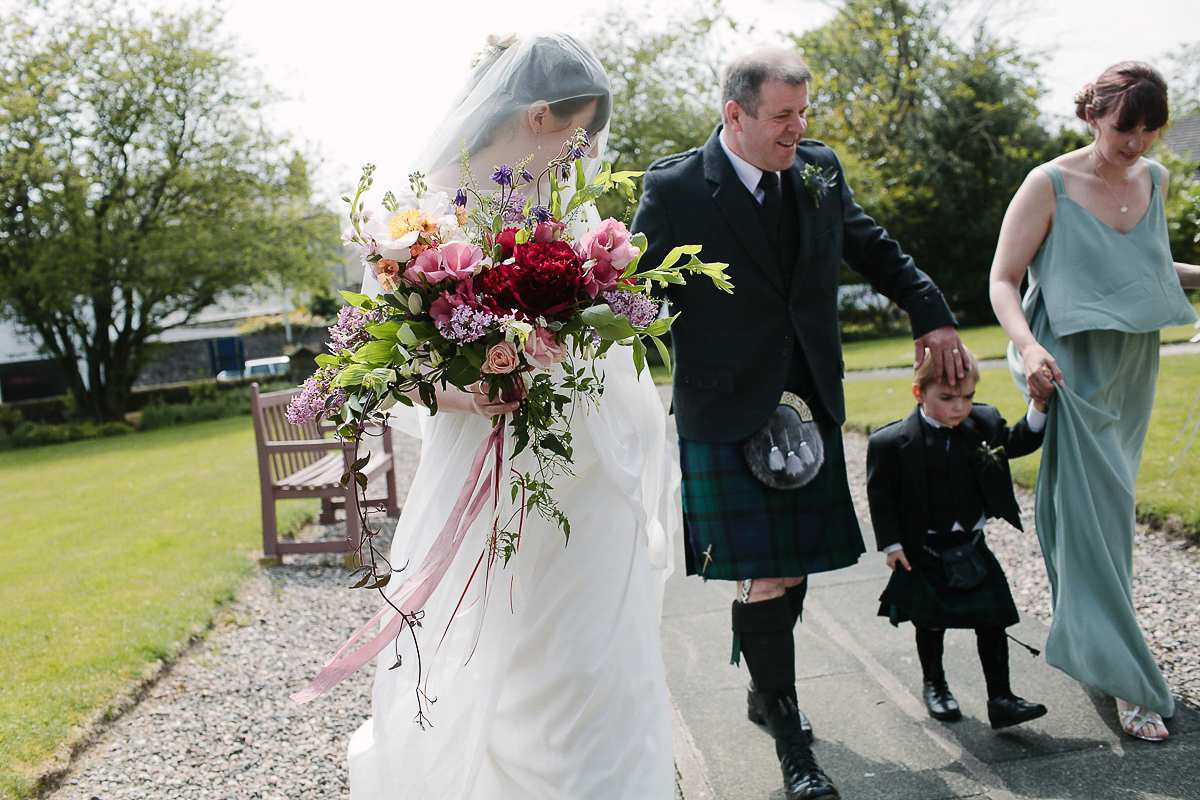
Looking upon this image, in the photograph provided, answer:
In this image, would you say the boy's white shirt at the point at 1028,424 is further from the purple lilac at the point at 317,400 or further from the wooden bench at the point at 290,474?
the wooden bench at the point at 290,474

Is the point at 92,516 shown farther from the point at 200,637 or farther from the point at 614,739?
the point at 614,739

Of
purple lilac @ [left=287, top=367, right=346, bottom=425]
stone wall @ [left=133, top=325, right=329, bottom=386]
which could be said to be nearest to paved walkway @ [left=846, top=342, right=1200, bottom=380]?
purple lilac @ [left=287, top=367, right=346, bottom=425]

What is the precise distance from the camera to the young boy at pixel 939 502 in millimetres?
3465

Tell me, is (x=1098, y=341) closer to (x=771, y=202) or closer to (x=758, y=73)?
(x=771, y=202)

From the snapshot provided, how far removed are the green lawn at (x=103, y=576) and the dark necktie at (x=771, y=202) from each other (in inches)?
136

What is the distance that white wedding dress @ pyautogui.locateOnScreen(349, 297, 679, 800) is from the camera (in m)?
2.60

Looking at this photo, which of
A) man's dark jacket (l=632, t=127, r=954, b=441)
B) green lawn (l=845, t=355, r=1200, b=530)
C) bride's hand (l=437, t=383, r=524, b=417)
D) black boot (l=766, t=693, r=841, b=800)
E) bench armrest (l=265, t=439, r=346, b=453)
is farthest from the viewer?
bench armrest (l=265, t=439, r=346, b=453)

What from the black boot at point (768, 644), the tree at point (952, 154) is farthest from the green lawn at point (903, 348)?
the black boot at point (768, 644)

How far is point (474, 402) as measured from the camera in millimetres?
2557

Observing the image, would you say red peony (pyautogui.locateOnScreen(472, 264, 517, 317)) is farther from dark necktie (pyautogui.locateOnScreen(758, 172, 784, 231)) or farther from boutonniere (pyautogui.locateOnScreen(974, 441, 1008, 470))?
boutonniere (pyautogui.locateOnScreen(974, 441, 1008, 470))

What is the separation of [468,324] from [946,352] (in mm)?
2032

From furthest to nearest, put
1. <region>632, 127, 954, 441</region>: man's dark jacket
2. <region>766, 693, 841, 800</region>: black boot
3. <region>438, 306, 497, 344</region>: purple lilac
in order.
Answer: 1. <region>632, 127, 954, 441</region>: man's dark jacket
2. <region>766, 693, 841, 800</region>: black boot
3. <region>438, 306, 497, 344</region>: purple lilac

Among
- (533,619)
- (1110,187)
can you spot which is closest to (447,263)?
(533,619)

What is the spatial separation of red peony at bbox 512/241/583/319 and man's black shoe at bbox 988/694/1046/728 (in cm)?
228
